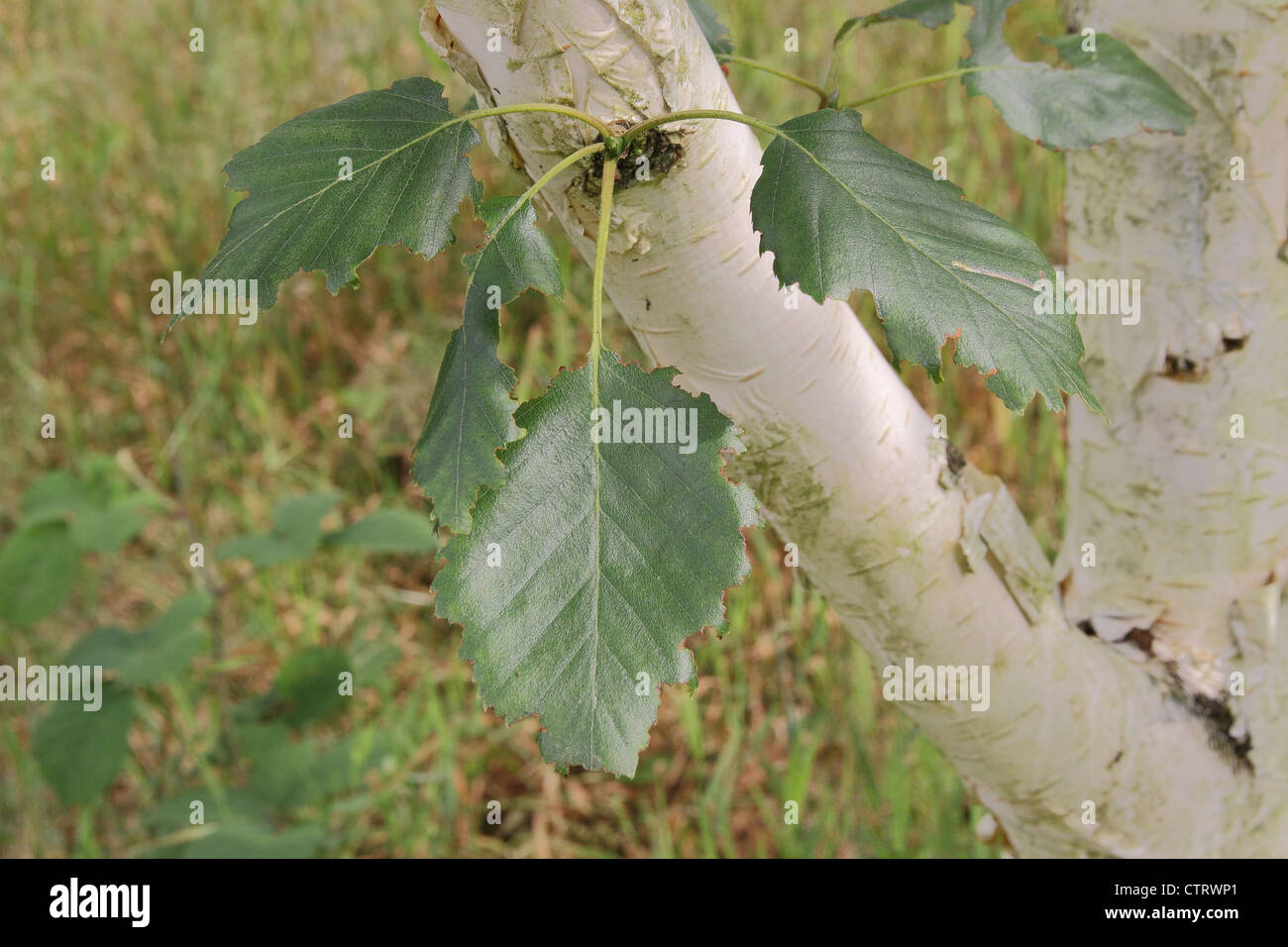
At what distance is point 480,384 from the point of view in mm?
554

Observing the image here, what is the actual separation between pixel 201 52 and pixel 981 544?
304 cm

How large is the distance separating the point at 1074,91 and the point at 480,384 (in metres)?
0.55

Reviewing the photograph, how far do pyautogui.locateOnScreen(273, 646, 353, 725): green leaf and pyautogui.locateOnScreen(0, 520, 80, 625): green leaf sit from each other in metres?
0.42

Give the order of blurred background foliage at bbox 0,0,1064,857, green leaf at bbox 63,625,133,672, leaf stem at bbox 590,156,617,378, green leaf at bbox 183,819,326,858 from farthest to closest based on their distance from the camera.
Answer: blurred background foliage at bbox 0,0,1064,857 < green leaf at bbox 63,625,133,672 < green leaf at bbox 183,819,326,858 < leaf stem at bbox 590,156,617,378

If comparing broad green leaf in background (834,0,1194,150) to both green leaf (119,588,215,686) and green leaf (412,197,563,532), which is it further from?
green leaf (119,588,215,686)

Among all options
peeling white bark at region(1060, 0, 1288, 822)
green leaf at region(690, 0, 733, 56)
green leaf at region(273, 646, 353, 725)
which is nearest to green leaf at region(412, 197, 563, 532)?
green leaf at region(690, 0, 733, 56)

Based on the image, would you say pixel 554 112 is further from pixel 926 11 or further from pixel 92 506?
pixel 92 506

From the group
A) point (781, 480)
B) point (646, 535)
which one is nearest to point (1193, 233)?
point (781, 480)

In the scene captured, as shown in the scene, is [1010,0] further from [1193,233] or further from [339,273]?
[339,273]

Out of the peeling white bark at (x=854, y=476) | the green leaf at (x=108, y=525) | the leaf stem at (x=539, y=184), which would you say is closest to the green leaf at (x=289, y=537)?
the green leaf at (x=108, y=525)

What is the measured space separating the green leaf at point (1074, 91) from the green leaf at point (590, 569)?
0.42 metres

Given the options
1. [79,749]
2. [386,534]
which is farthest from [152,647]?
[386,534]

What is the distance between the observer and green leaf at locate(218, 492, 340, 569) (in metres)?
1.72

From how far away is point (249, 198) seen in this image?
0.60 metres
